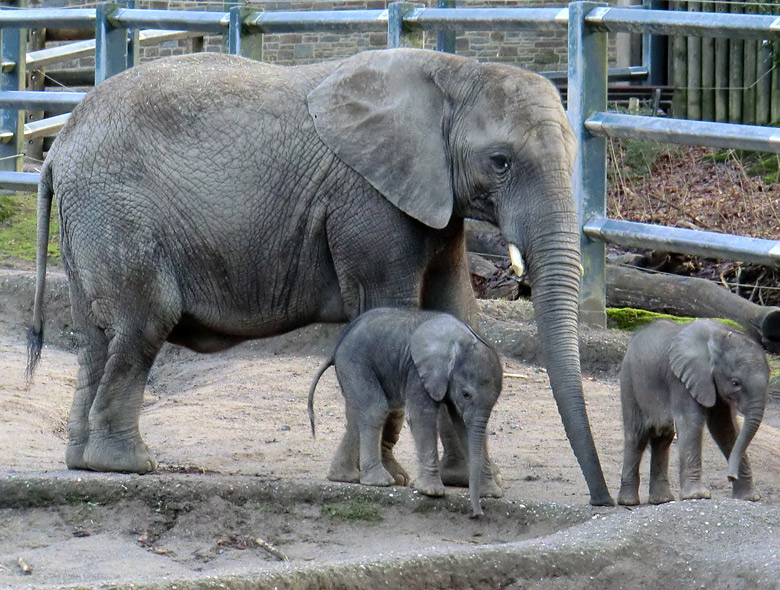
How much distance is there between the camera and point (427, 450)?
20.0 feet

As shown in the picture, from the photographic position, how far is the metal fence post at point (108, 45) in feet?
38.9

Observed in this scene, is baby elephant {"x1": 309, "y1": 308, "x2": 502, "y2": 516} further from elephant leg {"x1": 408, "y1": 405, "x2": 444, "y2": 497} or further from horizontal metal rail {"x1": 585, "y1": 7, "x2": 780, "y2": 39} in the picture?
horizontal metal rail {"x1": 585, "y1": 7, "x2": 780, "y2": 39}

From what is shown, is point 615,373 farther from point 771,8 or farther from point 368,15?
point 771,8

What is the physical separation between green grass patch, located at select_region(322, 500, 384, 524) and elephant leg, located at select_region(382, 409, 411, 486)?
45cm

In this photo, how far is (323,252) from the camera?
22.0ft

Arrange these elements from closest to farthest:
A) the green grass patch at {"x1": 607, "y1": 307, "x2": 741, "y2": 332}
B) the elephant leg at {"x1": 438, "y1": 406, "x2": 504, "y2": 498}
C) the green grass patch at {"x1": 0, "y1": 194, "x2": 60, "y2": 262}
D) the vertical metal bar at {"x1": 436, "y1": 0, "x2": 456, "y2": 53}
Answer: the elephant leg at {"x1": 438, "y1": 406, "x2": 504, "y2": 498}, the green grass patch at {"x1": 607, "y1": 307, "x2": 741, "y2": 332}, the vertical metal bar at {"x1": 436, "y1": 0, "x2": 456, "y2": 53}, the green grass patch at {"x1": 0, "y1": 194, "x2": 60, "y2": 262}

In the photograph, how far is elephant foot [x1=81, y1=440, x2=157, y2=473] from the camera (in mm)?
6863

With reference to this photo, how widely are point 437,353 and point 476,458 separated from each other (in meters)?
0.47

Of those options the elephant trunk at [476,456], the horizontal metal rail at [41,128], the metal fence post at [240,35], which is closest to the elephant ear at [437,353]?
the elephant trunk at [476,456]

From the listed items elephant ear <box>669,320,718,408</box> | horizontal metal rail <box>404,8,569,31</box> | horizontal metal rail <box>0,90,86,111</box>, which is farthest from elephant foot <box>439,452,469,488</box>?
horizontal metal rail <box>0,90,86,111</box>

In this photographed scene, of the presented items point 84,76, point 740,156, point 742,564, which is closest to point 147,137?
point 742,564

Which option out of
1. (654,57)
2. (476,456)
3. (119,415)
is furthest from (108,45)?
(654,57)

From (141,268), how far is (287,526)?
4.80ft

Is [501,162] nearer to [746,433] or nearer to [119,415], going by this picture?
[746,433]
